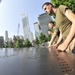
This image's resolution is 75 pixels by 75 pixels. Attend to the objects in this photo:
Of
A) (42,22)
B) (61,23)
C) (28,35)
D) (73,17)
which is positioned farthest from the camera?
(28,35)

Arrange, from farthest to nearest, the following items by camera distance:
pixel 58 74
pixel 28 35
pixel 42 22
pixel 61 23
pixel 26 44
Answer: pixel 28 35 → pixel 42 22 → pixel 26 44 → pixel 61 23 → pixel 58 74

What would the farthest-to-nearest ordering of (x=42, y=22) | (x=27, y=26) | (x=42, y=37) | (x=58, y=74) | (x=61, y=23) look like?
1. (x=27, y=26)
2. (x=42, y=22)
3. (x=42, y=37)
4. (x=61, y=23)
5. (x=58, y=74)

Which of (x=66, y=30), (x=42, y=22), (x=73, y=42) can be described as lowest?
(x=73, y=42)

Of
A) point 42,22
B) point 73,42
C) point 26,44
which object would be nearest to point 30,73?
point 73,42

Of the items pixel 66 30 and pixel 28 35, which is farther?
pixel 28 35

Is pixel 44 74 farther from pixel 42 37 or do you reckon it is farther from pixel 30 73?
pixel 42 37

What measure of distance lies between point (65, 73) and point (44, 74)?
77 mm

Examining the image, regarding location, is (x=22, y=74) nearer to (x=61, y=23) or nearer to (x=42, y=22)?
(x=61, y=23)

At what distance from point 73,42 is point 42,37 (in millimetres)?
33291

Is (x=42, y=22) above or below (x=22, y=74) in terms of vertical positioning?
above

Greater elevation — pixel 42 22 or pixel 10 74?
pixel 42 22

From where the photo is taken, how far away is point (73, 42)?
228 centimetres

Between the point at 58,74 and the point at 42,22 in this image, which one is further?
the point at 42,22

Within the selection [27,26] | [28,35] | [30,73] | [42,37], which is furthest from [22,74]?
[27,26]
